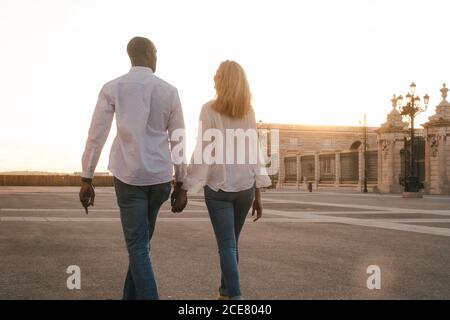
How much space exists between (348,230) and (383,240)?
1800 millimetres

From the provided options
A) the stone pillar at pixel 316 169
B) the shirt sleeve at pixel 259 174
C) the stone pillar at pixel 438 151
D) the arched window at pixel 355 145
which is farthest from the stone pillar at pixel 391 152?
the shirt sleeve at pixel 259 174

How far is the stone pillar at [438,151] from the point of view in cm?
3631

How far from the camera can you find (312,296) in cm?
513

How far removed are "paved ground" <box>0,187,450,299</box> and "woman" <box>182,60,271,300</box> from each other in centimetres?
109

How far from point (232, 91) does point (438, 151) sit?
35.1 meters

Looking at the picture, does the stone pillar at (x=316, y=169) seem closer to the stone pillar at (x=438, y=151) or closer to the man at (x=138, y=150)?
the stone pillar at (x=438, y=151)

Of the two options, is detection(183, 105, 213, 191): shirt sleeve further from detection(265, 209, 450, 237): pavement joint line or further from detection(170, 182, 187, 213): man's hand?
detection(265, 209, 450, 237): pavement joint line

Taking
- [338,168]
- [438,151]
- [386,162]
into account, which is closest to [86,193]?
[438,151]

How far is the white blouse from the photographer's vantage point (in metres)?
4.19

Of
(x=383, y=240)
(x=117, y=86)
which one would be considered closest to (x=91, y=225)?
(x=383, y=240)

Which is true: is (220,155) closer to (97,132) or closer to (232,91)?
(232,91)

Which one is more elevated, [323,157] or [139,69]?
[139,69]

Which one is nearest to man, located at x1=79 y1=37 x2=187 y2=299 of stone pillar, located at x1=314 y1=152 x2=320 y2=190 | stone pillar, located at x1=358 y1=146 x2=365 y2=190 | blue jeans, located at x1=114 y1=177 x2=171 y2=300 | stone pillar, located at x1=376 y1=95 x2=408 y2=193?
blue jeans, located at x1=114 y1=177 x2=171 y2=300

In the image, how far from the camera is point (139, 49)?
413cm
